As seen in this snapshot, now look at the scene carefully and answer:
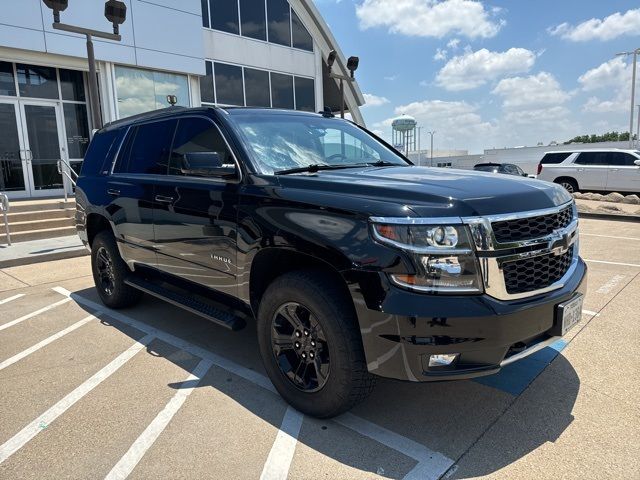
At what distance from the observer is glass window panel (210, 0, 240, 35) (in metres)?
16.5

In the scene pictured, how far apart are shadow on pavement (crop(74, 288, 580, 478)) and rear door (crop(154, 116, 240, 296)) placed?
0.85 m

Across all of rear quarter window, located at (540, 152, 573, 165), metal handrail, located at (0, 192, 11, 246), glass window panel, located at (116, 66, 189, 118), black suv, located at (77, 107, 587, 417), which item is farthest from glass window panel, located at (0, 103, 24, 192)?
rear quarter window, located at (540, 152, 573, 165)

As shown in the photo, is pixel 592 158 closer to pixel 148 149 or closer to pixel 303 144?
pixel 303 144

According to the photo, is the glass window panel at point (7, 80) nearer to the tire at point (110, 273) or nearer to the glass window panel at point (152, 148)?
the tire at point (110, 273)

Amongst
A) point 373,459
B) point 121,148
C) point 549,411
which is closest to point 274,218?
point 373,459

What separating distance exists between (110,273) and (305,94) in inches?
663

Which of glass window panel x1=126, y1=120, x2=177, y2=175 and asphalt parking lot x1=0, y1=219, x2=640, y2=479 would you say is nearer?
asphalt parking lot x1=0, y1=219, x2=640, y2=479

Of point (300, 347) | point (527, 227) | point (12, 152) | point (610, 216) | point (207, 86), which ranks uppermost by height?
point (207, 86)

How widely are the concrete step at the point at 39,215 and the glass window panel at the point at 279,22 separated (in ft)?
37.2

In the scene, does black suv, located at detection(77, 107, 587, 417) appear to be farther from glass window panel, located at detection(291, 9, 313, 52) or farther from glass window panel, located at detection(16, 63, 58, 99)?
glass window panel, located at detection(291, 9, 313, 52)

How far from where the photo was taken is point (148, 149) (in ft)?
14.5

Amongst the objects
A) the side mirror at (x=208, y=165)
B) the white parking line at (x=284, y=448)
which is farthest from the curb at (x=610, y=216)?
the white parking line at (x=284, y=448)

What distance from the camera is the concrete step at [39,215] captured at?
A: 1016 cm

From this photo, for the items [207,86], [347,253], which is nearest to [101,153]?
[347,253]
